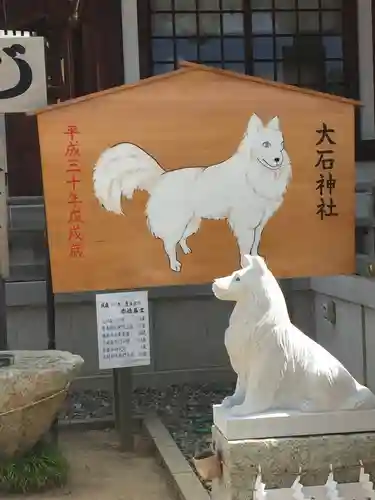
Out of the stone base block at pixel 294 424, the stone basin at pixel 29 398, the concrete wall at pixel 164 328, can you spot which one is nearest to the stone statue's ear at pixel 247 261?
the stone base block at pixel 294 424

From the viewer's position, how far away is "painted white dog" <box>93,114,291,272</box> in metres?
6.68

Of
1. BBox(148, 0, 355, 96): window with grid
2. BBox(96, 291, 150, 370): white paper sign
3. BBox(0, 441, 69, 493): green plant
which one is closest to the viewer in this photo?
BBox(0, 441, 69, 493): green plant

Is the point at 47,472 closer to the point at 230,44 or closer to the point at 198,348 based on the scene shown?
the point at 198,348

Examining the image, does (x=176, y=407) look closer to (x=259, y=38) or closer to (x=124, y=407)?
(x=124, y=407)

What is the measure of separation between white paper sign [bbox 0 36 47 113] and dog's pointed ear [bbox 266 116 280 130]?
180cm

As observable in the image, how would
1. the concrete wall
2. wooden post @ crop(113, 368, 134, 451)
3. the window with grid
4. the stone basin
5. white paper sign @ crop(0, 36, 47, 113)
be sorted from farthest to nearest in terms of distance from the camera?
the window with grid < the concrete wall < wooden post @ crop(113, 368, 134, 451) < white paper sign @ crop(0, 36, 47, 113) < the stone basin

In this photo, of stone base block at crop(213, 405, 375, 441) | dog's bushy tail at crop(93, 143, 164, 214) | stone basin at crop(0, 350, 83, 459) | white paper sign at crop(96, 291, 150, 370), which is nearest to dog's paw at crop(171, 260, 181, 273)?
white paper sign at crop(96, 291, 150, 370)

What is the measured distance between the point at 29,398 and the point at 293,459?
84.4 inches

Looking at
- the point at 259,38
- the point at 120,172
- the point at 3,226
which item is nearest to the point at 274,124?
the point at 120,172

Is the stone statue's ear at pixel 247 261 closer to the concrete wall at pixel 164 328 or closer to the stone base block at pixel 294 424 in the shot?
the stone base block at pixel 294 424

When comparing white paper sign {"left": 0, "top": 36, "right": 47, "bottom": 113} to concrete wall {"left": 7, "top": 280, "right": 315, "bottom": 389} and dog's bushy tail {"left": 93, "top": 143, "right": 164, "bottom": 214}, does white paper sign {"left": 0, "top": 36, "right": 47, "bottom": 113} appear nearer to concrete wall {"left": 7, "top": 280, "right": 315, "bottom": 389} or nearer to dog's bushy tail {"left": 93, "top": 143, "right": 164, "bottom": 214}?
dog's bushy tail {"left": 93, "top": 143, "right": 164, "bottom": 214}

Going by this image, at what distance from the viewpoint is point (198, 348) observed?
934 cm

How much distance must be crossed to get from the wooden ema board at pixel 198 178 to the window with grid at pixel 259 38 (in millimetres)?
3302

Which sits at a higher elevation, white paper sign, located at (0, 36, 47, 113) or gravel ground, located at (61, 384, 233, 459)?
white paper sign, located at (0, 36, 47, 113)
